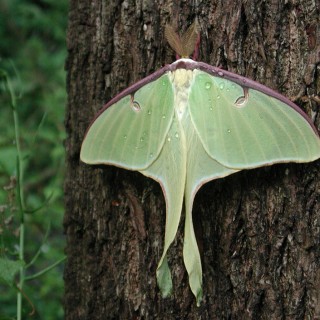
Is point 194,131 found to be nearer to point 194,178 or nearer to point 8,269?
point 194,178

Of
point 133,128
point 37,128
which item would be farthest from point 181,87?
point 37,128

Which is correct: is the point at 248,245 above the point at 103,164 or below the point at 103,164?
below

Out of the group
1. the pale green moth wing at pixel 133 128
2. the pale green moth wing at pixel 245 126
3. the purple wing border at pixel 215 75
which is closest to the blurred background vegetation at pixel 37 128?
the pale green moth wing at pixel 133 128

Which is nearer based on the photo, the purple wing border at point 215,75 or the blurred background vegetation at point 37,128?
the purple wing border at point 215,75

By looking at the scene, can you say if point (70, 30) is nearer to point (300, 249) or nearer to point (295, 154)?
point (295, 154)

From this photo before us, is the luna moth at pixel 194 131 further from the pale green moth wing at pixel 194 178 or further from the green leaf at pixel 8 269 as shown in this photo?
the green leaf at pixel 8 269

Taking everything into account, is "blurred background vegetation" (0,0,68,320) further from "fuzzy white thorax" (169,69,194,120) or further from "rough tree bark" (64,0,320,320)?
"fuzzy white thorax" (169,69,194,120)

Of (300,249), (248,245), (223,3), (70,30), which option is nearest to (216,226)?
(248,245)
